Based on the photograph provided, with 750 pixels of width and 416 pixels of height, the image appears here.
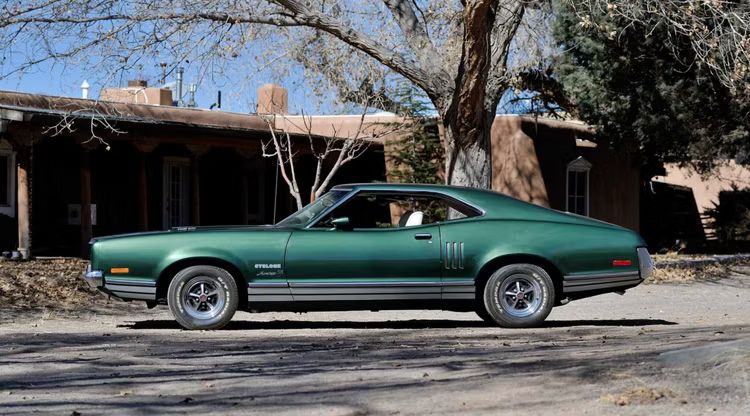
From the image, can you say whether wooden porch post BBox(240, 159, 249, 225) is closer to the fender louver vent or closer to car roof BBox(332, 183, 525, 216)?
car roof BBox(332, 183, 525, 216)

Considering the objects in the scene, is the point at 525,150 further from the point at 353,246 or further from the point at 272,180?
the point at 353,246

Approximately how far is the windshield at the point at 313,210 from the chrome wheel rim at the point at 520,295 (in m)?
1.84

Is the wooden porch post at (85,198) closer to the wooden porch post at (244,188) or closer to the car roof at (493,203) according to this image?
the wooden porch post at (244,188)

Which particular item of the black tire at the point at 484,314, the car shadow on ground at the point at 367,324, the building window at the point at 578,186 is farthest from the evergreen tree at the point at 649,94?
the black tire at the point at 484,314

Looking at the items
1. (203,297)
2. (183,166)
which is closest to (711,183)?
(183,166)

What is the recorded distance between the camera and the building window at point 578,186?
84.4 ft

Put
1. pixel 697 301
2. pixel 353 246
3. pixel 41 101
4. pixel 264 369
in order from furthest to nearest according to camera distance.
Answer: pixel 41 101 → pixel 697 301 → pixel 353 246 → pixel 264 369

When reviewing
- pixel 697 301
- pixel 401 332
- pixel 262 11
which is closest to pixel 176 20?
pixel 262 11

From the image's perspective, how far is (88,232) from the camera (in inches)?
773

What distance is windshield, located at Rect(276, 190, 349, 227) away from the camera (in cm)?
1095

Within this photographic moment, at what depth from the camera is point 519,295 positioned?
10.9 m

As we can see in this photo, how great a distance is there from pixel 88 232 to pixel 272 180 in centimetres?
724

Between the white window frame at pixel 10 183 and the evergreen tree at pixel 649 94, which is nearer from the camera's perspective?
the white window frame at pixel 10 183

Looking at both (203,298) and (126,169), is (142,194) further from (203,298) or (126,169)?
(203,298)
